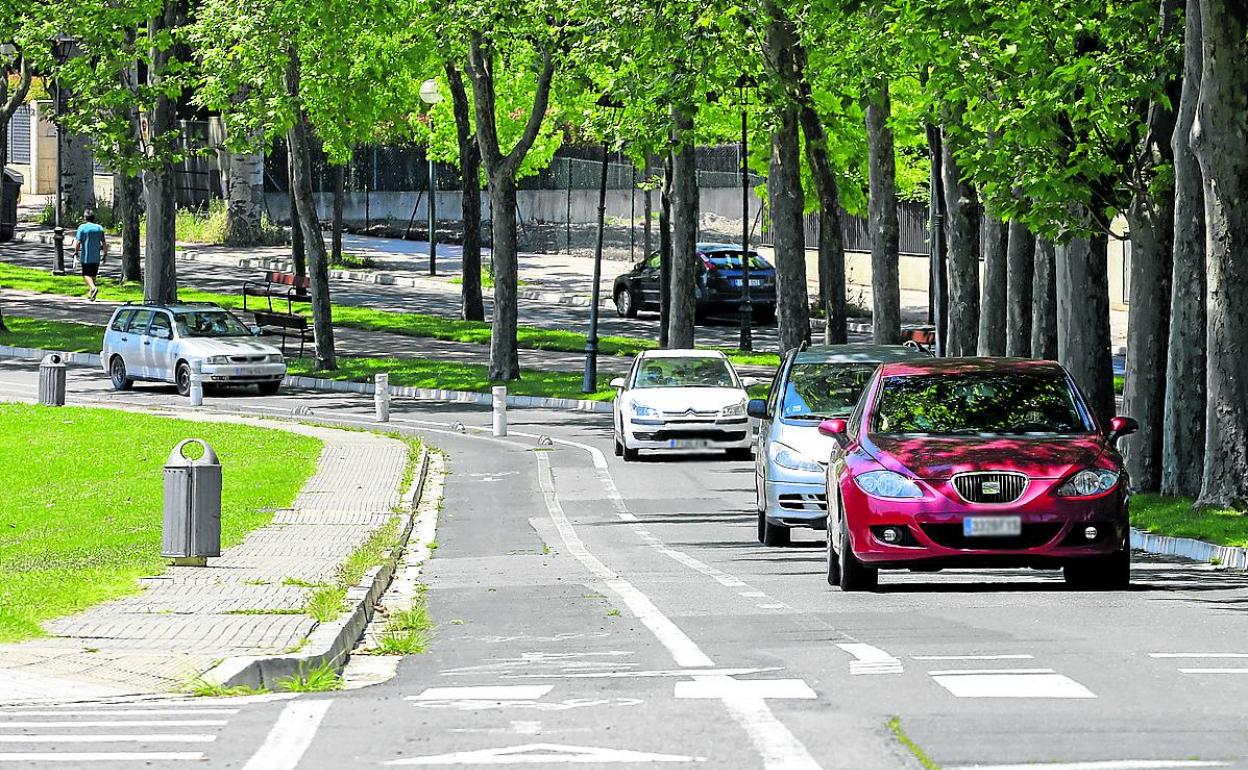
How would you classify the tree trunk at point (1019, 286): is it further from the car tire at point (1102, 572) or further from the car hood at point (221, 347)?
the car tire at point (1102, 572)

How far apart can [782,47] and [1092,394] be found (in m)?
12.5

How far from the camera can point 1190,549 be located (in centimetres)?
1922

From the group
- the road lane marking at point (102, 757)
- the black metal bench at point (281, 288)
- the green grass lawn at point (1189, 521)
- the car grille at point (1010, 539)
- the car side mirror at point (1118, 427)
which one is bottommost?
the green grass lawn at point (1189, 521)

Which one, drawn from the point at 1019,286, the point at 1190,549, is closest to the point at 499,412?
the point at 1019,286

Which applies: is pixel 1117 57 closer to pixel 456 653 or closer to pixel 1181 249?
pixel 1181 249

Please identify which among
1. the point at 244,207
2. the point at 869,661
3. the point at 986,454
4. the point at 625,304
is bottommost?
the point at 869,661

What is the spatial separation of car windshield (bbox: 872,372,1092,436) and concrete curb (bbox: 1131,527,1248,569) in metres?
2.85

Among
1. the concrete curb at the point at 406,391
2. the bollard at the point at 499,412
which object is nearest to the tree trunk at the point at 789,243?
the concrete curb at the point at 406,391

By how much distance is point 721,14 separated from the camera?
32031 millimetres

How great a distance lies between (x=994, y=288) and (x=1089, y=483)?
58.7 feet

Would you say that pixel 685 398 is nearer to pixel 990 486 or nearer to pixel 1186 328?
pixel 1186 328

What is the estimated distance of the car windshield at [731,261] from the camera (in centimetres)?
5572

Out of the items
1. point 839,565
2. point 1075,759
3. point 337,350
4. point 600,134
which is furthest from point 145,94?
point 1075,759

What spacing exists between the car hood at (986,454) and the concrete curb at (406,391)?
2429 centimetres
